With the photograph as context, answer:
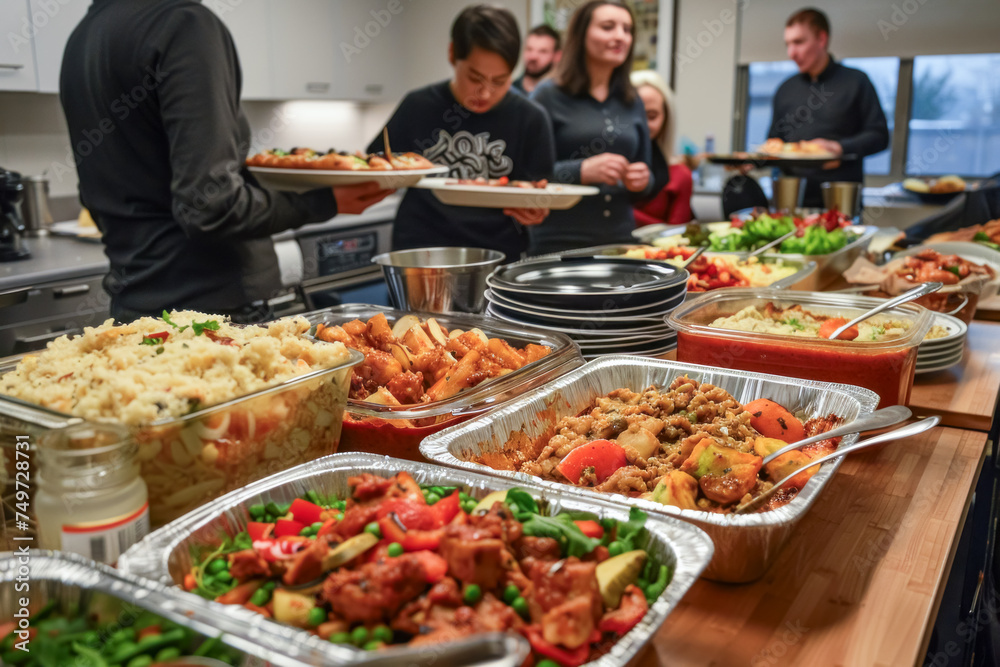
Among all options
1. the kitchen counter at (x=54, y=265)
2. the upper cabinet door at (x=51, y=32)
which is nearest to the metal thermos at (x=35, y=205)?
the kitchen counter at (x=54, y=265)

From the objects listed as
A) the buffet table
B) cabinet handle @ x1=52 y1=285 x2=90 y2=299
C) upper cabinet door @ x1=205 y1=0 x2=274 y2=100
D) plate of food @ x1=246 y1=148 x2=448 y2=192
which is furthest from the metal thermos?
the buffet table

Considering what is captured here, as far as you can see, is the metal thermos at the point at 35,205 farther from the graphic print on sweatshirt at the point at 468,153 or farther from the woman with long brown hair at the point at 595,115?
the woman with long brown hair at the point at 595,115

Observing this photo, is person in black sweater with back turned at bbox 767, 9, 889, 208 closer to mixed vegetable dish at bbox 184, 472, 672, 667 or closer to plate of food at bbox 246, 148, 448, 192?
plate of food at bbox 246, 148, 448, 192

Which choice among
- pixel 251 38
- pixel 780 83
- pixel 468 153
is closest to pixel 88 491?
pixel 468 153

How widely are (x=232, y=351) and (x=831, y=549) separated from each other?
0.96 metres

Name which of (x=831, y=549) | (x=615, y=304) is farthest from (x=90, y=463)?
(x=615, y=304)

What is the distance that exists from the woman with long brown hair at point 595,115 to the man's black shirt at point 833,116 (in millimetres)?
2379

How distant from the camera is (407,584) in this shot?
0.85 metres

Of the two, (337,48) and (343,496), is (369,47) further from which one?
(343,496)

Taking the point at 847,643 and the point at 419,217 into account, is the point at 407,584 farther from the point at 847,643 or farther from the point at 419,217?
the point at 419,217

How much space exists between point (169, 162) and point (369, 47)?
4428 millimetres

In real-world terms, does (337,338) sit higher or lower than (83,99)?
lower

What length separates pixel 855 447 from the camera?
115cm

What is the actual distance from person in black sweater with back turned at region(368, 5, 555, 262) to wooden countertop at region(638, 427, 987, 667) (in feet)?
7.57
